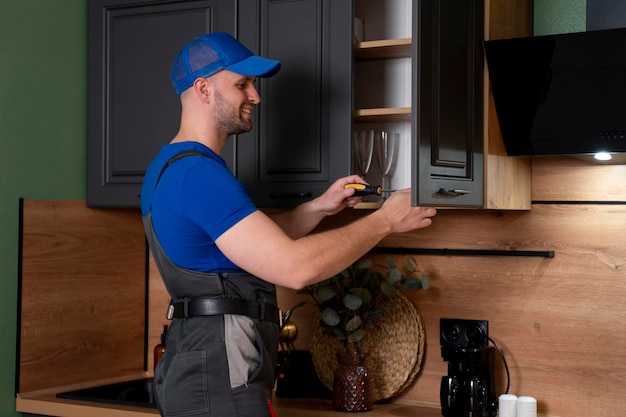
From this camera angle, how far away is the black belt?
203cm

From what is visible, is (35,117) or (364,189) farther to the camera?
(35,117)

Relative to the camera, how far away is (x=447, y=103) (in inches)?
81.7

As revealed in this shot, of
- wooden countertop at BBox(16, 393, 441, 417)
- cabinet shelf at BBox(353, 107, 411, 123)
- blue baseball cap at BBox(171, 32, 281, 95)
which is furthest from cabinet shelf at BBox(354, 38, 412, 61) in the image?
wooden countertop at BBox(16, 393, 441, 417)

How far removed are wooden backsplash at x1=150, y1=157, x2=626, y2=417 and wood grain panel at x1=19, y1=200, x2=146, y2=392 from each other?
3.31 ft

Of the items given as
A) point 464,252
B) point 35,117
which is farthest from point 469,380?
point 35,117

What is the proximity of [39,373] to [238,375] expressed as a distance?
993 mm

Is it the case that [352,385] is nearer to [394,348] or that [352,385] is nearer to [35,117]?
[394,348]

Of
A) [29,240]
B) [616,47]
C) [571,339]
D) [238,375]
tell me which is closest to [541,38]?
[616,47]

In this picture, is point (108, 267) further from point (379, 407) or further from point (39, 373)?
point (379, 407)

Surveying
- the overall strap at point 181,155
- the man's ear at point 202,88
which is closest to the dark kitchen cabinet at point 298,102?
the man's ear at point 202,88

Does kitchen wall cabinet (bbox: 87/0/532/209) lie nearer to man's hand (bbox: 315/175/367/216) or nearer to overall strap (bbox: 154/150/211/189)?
man's hand (bbox: 315/175/367/216)

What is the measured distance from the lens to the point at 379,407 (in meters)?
2.62

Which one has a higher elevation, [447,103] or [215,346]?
[447,103]

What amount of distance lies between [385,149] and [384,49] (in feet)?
0.90
